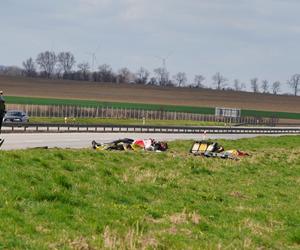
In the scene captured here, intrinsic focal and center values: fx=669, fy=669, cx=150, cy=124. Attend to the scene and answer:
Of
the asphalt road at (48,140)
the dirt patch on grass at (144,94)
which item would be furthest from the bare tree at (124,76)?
the asphalt road at (48,140)

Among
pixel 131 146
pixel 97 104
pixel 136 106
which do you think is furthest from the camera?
pixel 136 106

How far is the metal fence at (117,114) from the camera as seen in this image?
76.3 m

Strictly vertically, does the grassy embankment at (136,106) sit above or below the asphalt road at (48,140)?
below

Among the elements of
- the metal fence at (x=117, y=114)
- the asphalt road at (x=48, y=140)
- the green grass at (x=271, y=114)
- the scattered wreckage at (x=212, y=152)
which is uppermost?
the scattered wreckage at (x=212, y=152)

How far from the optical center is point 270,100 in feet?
450

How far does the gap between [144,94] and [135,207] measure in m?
117

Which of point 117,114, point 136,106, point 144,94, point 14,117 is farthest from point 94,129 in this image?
point 144,94

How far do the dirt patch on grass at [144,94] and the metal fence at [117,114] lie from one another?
19.6 meters

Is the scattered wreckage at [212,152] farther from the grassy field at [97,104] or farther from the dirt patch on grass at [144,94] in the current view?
the dirt patch on grass at [144,94]

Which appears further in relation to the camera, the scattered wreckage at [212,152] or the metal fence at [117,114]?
the metal fence at [117,114]

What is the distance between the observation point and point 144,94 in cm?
12712

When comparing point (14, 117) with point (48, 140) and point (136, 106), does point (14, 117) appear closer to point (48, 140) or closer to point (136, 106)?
point (48, 140)

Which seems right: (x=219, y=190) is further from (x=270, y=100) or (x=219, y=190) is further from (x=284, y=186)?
(x=270, y=100)

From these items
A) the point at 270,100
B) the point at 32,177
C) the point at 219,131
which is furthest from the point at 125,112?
the point at 32,177
